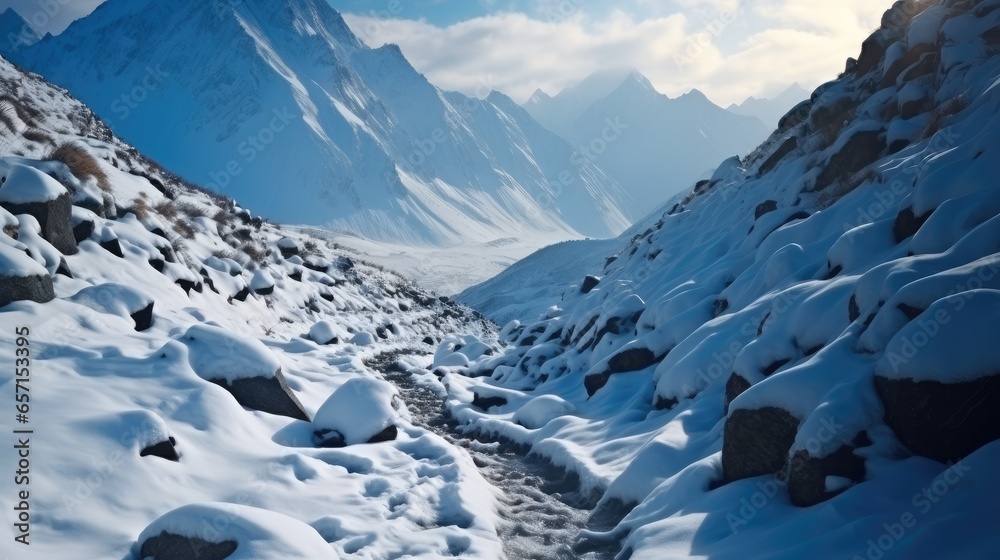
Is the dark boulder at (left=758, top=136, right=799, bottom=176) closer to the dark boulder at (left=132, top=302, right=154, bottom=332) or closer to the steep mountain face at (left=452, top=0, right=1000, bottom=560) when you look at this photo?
the steep mountain face at (left=452, top=0, right=1000, bottom=560)

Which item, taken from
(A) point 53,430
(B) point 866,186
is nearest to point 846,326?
(B) point 866,186

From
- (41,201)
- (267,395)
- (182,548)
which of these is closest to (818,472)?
(182,548)

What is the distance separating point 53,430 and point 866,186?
14820mm

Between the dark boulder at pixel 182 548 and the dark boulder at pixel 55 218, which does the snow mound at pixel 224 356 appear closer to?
the dark boulder at pixel 55 218

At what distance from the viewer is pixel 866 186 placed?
40.4 ft

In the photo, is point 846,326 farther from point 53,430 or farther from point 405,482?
point 53,430

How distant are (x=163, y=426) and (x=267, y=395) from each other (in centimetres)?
321

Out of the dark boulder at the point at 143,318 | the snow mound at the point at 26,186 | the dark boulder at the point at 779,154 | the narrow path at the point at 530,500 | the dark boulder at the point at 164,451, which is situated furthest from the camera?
the dark boulder at the point at 779,154

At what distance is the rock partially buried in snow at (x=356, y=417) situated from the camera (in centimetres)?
1053

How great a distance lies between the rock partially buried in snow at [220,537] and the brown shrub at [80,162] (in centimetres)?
1303

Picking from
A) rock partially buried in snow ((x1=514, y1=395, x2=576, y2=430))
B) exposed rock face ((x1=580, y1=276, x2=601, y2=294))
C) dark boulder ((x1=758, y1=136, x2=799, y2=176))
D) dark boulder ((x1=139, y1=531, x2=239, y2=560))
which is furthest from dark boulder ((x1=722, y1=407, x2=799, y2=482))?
exposed rock face ((x1=580, y1=276, x2=601, y2=294))

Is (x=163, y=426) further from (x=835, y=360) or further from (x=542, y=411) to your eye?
(x=542, y=411)

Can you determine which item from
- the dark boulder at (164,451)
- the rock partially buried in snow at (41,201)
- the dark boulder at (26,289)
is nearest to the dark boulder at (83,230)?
the rock partially buried in snow at (41,201)

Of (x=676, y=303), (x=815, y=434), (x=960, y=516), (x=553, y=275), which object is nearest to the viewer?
(x=960, y=516)
